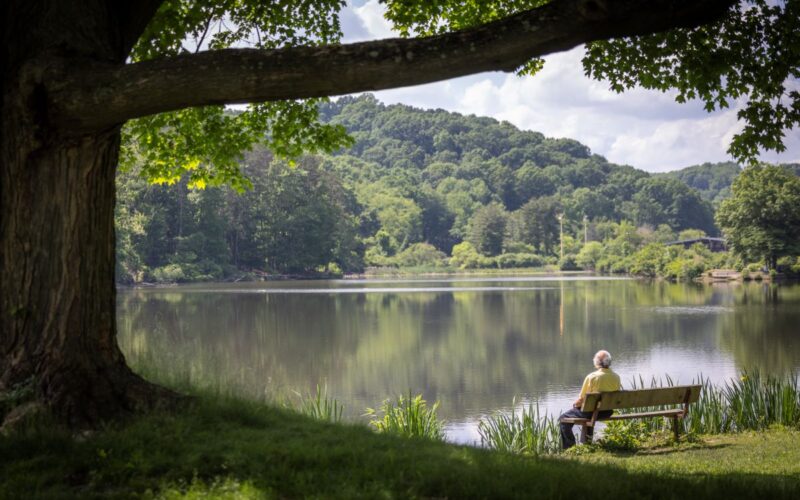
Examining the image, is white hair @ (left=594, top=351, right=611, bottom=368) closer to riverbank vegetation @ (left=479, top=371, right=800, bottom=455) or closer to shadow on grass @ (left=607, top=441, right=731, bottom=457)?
riverbank vegetation @ (left=479, top=371, right=800, bottom=455)

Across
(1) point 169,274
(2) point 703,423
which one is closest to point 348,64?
(2) point 703,423

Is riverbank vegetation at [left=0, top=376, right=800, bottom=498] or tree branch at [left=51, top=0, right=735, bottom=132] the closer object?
riverbank vegetation at [left=0, top=376, right=800, bottom=498]

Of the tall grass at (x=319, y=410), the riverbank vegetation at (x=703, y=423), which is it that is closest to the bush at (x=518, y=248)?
the riverbank vegetation at (x=703, y=423)

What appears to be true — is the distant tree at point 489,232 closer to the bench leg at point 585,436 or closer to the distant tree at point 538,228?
the distant tree at point 538,228

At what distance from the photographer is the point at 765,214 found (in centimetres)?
6216

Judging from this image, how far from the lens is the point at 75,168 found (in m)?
5.92

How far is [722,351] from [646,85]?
12993 millimetres

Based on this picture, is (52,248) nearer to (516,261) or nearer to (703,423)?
(703,423)

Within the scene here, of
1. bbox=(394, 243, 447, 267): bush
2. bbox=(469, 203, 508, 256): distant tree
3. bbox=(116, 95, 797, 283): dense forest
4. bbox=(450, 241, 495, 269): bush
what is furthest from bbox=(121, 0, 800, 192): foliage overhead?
bbox=(469, 203, 508, 256): distant tree

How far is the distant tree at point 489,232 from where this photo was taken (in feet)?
380

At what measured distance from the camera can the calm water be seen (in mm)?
14703

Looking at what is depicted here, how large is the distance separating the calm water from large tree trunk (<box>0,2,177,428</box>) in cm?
226

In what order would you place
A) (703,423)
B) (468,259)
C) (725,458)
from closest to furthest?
1. (725,458)
2. (703,423)
3. (468,259)

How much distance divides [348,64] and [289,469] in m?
2.63
